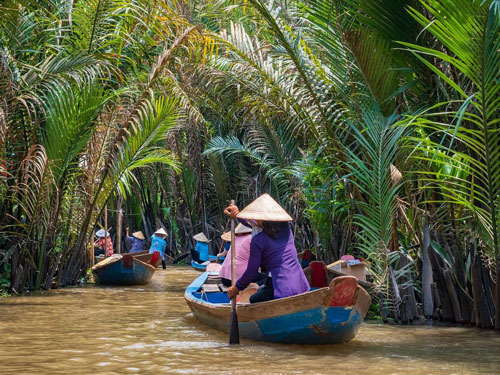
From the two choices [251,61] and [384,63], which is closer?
[384,63]

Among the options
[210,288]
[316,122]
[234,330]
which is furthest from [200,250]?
[234,330]

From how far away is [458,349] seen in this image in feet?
21.7

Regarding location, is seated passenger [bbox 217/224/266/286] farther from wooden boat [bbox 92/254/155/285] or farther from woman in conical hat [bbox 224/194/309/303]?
wooden boat [bbox 92/254/155/285]

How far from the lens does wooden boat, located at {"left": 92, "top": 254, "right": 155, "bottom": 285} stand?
A: 47.4 ft

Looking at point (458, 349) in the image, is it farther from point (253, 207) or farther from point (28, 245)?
point (28, 245)

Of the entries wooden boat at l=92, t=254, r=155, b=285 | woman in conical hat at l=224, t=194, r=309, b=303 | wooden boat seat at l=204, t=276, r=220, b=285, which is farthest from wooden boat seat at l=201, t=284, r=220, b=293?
wooden boat at l=92, t=254, r=155, b=285

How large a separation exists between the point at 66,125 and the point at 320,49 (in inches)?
167

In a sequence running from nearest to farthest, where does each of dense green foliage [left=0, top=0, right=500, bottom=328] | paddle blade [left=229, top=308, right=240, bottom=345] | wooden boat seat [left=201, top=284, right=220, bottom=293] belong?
dense green foliage [left=0, top=0, right=500, bottom=328], paddle blade [left=229, top=308, right=240, bottom=345], wooden boat seat [left=201, top=284, right=220, bottom=293]

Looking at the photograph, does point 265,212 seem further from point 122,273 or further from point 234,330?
point 122,273

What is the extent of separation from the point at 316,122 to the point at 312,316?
4008 mm

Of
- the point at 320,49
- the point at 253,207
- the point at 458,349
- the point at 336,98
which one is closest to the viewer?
the point at 458,349

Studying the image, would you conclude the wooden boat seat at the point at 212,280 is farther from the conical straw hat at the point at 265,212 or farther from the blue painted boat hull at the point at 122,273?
the blue painted boat hull at the point at 122,273

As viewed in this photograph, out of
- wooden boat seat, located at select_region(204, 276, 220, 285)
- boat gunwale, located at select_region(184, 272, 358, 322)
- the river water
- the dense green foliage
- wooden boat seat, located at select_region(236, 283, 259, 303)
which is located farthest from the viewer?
wooden boat seat, located at select_region(204, 276, 220, 285)

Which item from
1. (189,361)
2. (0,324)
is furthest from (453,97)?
(0,324)
